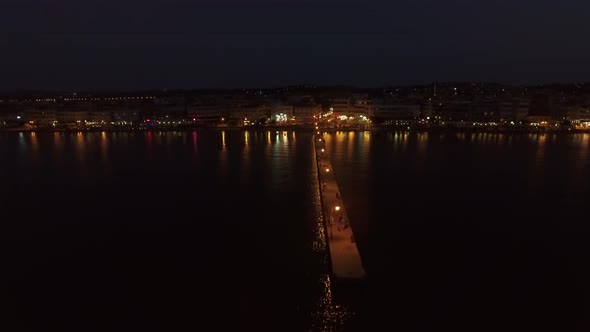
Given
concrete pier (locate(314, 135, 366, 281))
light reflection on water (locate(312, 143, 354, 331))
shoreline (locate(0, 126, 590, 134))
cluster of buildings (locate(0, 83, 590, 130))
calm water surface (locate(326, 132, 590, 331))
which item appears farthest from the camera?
cluster of buildings (locate(0, 83, 590, 130))

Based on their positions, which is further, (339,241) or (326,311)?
(339,241)

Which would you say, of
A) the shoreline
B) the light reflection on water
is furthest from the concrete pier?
the shoreline

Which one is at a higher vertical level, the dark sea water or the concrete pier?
the concrete pier

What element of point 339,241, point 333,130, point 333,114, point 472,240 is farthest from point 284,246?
point 333,114

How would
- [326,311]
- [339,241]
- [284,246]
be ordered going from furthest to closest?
1. [284,246]
2. [339,241]
3. [326,311]

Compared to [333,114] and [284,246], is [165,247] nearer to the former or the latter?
[284,246]

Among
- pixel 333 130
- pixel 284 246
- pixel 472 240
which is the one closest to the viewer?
pixel 284 246

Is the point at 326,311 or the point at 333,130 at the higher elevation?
the point at 333,130

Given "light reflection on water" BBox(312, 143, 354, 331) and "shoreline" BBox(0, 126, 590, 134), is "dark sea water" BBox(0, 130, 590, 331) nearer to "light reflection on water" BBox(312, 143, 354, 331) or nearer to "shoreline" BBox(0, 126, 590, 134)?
"light reflection on water" BBox(312, 143, 354, 331)

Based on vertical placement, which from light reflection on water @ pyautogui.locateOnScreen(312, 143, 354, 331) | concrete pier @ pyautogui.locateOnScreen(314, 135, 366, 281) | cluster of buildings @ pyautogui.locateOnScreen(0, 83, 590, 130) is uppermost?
cluster of buildings @ pyautogui.locateOnScreen(0, 83, 590, 130)

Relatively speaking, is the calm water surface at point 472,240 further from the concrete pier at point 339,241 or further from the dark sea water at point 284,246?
the concrete pier at point 339,241
